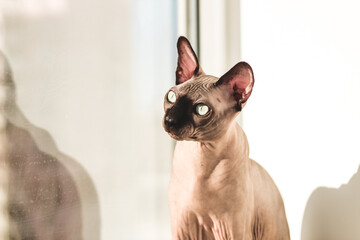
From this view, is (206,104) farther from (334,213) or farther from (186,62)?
(334,213)

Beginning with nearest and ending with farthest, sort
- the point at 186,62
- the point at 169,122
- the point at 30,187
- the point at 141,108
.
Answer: the point at 169,122 → the point at 186,62 → the point at 30,187 → the point at 141,108

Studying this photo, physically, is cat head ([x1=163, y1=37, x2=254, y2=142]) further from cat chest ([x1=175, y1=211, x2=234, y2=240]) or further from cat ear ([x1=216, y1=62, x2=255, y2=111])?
cat chest ([x1=175, y1=211, x2=234, y2=240])

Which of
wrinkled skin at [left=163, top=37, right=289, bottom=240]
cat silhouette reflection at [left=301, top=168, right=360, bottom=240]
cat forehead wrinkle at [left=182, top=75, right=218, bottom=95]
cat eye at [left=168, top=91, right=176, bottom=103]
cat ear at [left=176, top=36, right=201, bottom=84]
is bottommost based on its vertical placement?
cat silhouette reflection at [left=301, top=168, right=360, bottom=240]

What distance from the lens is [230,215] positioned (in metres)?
0.67

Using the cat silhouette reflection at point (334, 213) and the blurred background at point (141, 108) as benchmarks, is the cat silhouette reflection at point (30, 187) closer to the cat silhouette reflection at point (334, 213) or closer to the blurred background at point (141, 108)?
the blurred background at point (141, 108)

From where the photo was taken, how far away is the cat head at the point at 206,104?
1.96 ft

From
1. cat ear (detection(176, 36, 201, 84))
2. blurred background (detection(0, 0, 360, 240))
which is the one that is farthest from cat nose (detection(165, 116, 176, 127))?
blurred background (detection(0, 0, 360, 240))

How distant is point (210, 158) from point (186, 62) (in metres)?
0.17

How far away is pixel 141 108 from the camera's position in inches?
41.9

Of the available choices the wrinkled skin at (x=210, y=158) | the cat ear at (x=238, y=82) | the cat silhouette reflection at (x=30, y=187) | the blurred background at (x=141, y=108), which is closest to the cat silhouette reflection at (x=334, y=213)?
the blurred background at (x=141, y=108)

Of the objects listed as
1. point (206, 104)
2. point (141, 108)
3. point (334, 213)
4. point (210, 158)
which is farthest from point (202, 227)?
point (141, 108)

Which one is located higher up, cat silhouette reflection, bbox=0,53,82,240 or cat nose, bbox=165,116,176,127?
cat nose, bbox=165,116,176,127

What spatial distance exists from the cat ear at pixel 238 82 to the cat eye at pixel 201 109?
49mm

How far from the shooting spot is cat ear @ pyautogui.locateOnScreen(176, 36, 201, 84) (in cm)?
68
